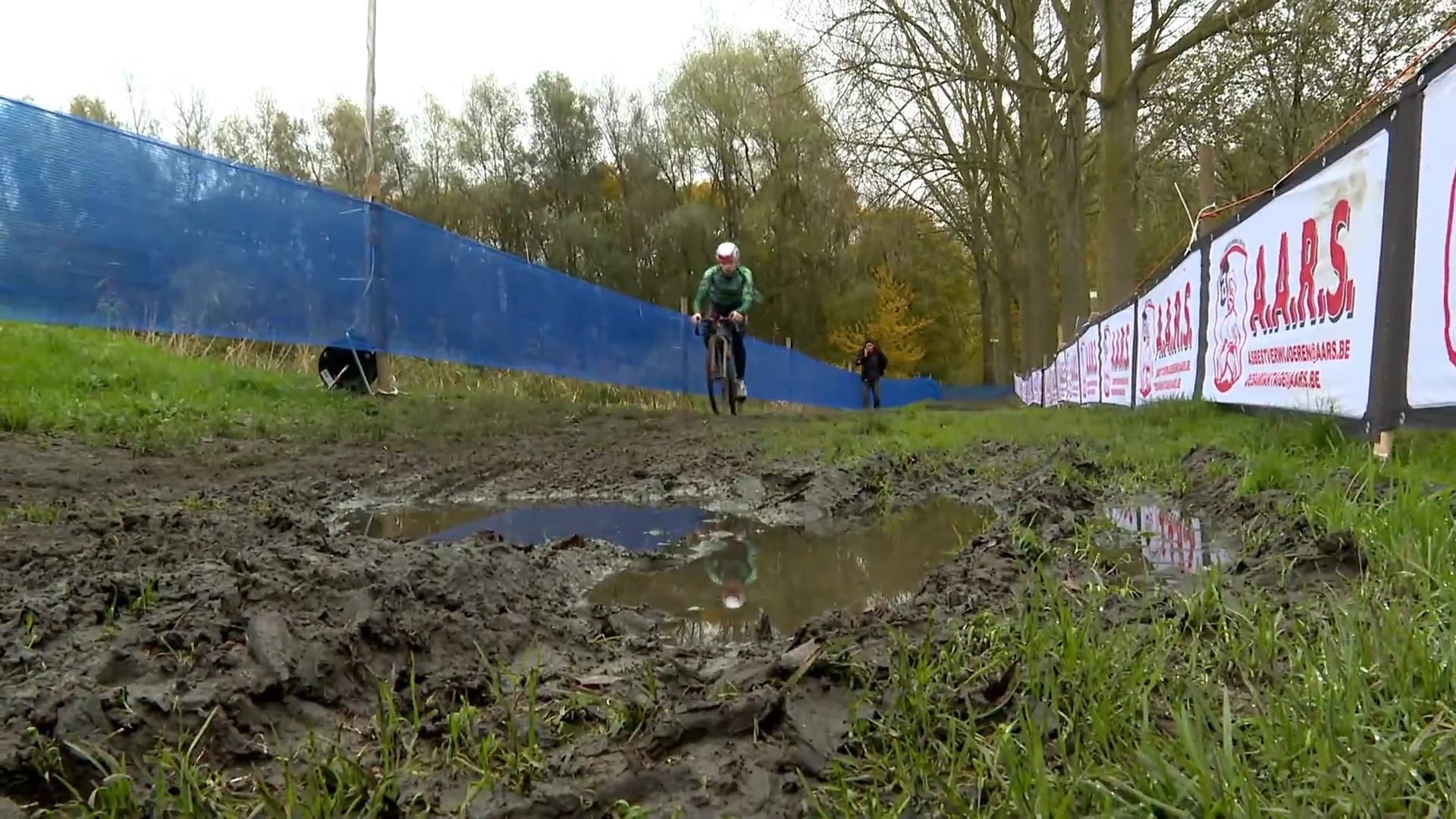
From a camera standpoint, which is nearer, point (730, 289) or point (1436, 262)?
point (1436, 262)

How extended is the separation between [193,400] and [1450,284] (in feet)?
23.4

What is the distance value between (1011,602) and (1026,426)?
5681 millimetres

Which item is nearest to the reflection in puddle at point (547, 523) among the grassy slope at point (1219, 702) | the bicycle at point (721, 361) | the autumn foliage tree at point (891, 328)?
the grassy slope at point (1219, 702)

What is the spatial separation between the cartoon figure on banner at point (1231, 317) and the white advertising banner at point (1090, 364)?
5.86m

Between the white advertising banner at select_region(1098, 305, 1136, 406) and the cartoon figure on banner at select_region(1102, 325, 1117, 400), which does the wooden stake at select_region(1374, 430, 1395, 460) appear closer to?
the white advertising banner at select_region(1098, 305, 1136, 406)

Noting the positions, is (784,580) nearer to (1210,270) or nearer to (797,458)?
(797,458)

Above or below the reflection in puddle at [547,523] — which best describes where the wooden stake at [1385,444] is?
above

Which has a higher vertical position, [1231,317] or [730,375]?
[1231,317]

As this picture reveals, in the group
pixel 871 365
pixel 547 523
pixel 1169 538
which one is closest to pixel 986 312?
pixel 871 365

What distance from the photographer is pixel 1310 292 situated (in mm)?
4449

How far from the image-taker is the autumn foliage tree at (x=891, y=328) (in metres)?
36.7

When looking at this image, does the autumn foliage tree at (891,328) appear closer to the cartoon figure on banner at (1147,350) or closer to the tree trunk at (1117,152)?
the tree trunk at (1117,152)

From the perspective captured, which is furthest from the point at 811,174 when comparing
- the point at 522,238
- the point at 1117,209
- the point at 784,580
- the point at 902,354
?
the point at 784,580

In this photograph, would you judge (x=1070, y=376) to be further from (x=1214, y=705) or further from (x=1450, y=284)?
(x=1214, y=705)
